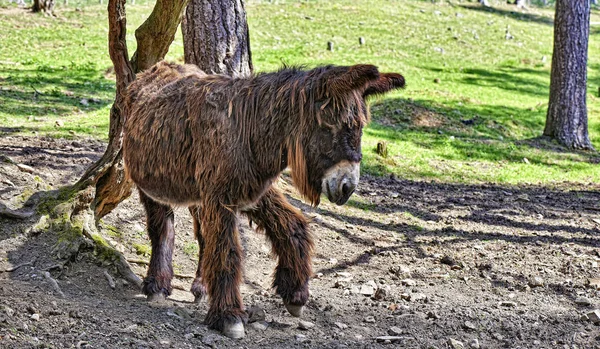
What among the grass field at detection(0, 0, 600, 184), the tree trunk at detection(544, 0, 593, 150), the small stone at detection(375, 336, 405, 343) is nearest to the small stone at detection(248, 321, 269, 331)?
the small stone at detection(375, 336, 405, 343)

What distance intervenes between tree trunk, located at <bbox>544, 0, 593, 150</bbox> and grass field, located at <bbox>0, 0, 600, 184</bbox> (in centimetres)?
45

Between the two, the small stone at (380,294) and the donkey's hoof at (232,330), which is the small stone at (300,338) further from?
the small stone at (380,294)

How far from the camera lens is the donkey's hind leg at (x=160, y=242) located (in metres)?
5.67

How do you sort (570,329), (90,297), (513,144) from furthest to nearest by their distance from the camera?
(513,144), (570,329), (90,297)

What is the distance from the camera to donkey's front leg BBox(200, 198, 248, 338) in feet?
15.6

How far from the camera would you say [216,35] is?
305 inches

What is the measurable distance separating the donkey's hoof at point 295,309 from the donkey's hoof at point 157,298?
0.98 meters

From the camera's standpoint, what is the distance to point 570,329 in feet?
18.7

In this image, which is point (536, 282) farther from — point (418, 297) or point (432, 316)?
point (432, 316)

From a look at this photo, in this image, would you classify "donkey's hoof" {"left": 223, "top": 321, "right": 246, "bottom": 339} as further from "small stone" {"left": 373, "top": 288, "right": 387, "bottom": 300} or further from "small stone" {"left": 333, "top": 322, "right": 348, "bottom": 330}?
"small stone" {"left": 373, "top": 288, "right": 387, "bottom": 300}

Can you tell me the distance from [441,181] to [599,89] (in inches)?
442

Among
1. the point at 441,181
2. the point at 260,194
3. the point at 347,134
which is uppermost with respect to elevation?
the point at 347,134

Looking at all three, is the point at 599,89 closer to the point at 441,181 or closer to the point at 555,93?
the point at 555,93

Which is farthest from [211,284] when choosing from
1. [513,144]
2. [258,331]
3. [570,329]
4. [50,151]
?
[513,144]
